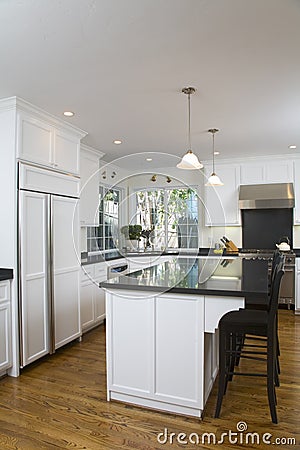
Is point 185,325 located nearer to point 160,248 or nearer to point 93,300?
point 160,248

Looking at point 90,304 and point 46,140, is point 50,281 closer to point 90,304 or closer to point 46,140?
point 90,304

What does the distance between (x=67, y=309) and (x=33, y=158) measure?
5.46 ft

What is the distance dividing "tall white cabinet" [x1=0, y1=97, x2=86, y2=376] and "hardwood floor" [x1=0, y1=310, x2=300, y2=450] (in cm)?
45

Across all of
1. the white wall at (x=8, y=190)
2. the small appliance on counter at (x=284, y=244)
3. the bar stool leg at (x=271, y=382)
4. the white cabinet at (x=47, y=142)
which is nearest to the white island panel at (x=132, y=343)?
the bar stool leg at (x=271, y=382)

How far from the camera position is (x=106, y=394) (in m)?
2.61

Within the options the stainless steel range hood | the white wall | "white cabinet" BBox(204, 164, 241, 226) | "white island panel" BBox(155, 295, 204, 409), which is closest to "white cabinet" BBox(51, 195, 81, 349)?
the white wall

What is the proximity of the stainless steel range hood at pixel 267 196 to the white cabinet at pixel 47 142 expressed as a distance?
293 cm

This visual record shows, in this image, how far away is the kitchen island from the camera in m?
2.22

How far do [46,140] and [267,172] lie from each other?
374cm

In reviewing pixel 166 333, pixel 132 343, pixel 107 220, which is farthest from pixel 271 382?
pixel 107 220

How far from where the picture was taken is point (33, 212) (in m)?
3.16

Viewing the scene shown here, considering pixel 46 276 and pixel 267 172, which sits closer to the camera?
pixel 46 276

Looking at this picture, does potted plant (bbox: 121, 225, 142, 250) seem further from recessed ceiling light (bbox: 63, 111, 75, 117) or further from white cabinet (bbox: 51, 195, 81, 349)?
recessed ceiling light (bbox: 63, 111, 75, 117)

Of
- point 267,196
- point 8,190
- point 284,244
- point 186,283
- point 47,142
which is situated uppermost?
point 47,142
